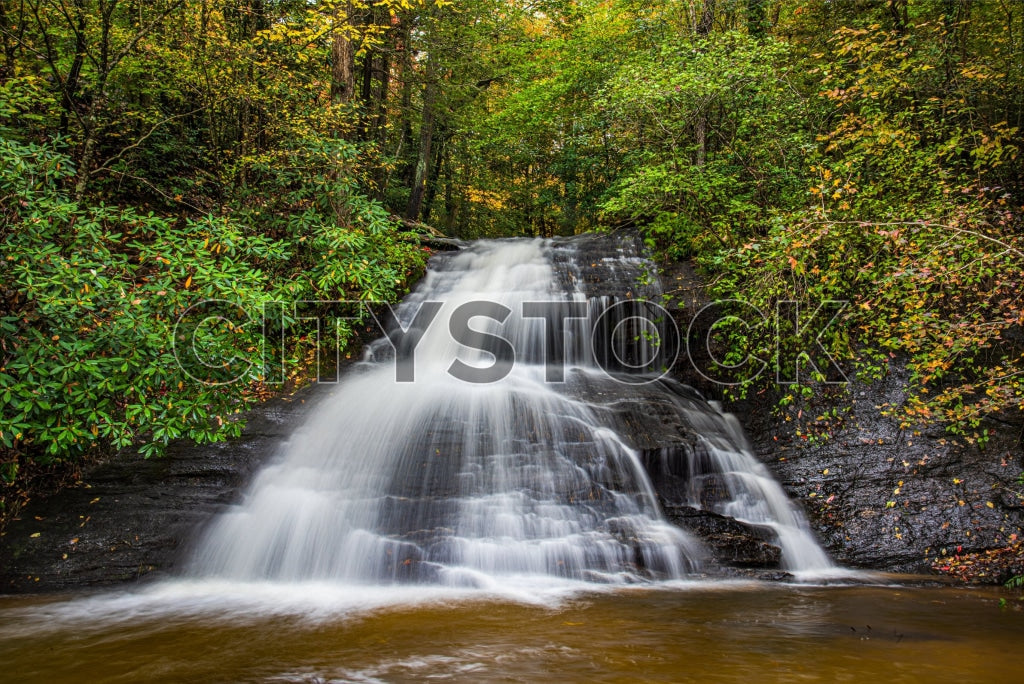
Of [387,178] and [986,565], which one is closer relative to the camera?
[986,565]

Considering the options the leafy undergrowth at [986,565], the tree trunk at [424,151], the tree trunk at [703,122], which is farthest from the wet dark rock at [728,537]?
the tree trunk at [424,151]

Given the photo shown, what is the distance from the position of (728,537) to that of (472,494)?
9.26 feet

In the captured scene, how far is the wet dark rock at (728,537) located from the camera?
6.17m

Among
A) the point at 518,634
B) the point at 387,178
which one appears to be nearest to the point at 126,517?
the point at 518,634

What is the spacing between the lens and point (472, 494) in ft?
21.5

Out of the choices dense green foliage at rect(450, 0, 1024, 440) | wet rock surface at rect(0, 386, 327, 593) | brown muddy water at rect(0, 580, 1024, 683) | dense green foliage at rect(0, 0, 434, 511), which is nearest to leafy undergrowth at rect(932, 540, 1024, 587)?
brown muddy water at rect(0, 580, 1024, 683)

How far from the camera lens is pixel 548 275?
39.7 ft

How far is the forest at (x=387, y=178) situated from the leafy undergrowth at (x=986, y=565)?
1.33 meters

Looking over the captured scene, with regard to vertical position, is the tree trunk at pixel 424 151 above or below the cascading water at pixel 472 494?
above

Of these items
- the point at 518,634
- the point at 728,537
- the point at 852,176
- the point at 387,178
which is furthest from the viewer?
the point at 387,178

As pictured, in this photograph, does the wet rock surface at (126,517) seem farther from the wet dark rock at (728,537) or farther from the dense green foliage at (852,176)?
the dense green foliage at (852,176)

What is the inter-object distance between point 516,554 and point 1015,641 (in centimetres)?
391

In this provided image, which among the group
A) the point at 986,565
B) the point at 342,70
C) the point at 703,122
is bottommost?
the point at 986,565

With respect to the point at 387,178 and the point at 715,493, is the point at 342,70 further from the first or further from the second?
the point at 715,493
